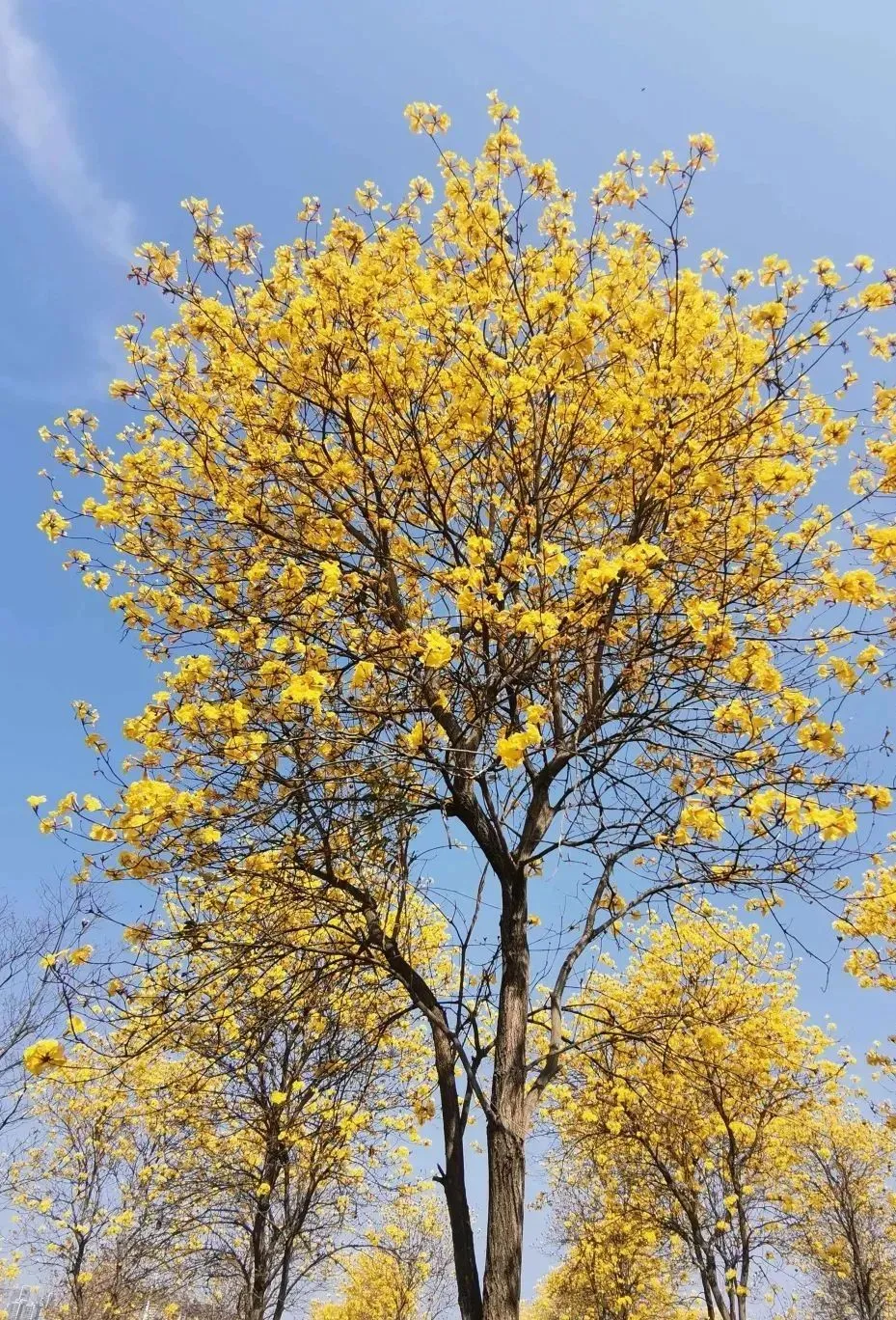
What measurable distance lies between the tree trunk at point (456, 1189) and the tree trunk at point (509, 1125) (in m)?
0.16

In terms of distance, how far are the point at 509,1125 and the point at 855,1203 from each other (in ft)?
58.6

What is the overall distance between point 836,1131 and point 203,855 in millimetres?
18443

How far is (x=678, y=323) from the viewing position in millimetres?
3580

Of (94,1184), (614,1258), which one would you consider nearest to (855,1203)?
(614,1258)

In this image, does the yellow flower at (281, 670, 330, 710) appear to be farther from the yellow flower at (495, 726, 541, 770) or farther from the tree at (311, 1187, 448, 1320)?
the tree at (311, 1187, 448, 1320)

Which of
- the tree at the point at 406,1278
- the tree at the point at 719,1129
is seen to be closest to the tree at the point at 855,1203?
the tree at the point at 719,1129

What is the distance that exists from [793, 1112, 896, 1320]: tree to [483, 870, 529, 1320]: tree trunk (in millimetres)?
15688

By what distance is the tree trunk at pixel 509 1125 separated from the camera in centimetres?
288

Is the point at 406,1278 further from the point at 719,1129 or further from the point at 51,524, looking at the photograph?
the point at 51,524

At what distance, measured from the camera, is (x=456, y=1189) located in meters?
3.22

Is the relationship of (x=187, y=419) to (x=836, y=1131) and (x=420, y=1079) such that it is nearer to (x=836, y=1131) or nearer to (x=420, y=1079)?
(x=420, y=1079)

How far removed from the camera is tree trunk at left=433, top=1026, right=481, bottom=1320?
302 cm

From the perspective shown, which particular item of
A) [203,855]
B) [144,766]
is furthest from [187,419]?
[203,855]

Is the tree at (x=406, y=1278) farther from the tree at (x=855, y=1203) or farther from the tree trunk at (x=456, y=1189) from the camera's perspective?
the tree trunk at (x=456, y=1189)
